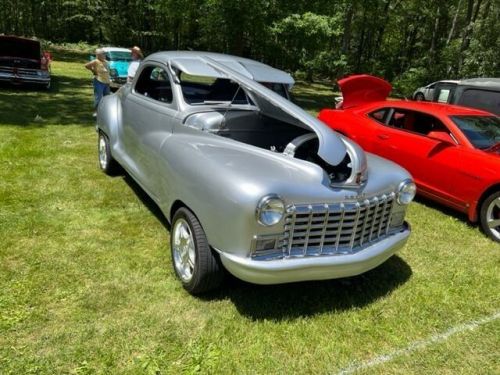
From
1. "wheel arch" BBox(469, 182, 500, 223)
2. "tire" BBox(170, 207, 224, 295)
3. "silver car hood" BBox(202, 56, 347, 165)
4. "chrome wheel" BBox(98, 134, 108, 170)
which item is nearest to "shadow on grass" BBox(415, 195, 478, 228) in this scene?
"wheel arch" BBox(469, 182, 500, 223)

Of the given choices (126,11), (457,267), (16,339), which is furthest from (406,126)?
(126,11)

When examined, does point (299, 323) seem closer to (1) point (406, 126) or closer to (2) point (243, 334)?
(2) point (243, 334)

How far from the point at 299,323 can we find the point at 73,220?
2.84 metres

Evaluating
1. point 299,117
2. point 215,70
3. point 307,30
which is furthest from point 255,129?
point 307,30

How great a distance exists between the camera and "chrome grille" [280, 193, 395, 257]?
309cm

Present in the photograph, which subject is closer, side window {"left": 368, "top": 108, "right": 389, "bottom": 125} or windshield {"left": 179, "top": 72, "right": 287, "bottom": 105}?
windshield {"left": 179, "top": 72, "right": 287, "bottom": 105}

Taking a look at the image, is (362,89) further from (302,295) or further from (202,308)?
(202,308)

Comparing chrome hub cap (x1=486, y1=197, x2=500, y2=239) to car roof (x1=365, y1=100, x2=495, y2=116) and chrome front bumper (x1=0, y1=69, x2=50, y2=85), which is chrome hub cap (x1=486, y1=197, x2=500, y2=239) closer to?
car roof (x1=365, y1=100, x2=495, y2=116)

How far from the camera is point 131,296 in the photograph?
11.6ft

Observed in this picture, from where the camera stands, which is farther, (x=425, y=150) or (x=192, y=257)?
(x=425, y=150)

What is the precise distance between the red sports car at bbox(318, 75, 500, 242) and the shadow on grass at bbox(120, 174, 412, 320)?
1.90 meters

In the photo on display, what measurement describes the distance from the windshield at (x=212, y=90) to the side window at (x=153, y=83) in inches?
11.9

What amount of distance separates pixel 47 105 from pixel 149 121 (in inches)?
341

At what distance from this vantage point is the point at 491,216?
527cm
